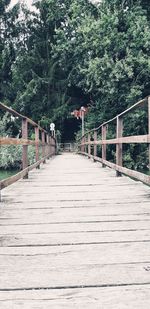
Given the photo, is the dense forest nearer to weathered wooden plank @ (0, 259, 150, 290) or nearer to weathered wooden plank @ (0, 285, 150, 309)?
weathered wooden plank @ (0, 259, 150, 290)

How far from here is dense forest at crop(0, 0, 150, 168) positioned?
23530 millimetres

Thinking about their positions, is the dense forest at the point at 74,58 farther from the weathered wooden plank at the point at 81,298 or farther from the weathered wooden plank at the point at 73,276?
the weathered wooden plank at the point at 81,298

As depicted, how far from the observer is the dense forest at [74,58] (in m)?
23.5

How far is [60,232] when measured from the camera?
8.95 ft

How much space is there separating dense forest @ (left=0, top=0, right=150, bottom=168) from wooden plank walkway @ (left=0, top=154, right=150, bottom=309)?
773 inches

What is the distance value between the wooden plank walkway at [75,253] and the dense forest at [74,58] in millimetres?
19630

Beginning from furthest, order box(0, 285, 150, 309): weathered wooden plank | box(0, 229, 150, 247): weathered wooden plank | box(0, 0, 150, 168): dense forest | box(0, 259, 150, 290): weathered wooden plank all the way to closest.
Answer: box(0, 0, 150, 168): dense forest, box(0, 229, 150, 247): weathered wooden plank, box(0, 259, 150, 290): weathered wooden plank, box(0, 285, 150, 309): weathered wooden plank

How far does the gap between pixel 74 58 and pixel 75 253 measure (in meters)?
31.6

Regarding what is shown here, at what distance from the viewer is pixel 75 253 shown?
2236 millimetres

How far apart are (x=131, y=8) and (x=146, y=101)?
2234cm

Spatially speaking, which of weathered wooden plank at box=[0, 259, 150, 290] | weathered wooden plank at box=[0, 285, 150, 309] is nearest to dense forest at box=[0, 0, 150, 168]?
weathered wooden plank at box=[0, 259, 150, 290]

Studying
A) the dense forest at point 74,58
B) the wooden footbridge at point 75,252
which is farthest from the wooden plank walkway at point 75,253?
the dense forest at point 74,58

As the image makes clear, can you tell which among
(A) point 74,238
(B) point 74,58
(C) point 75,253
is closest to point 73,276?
(C) point 75,253

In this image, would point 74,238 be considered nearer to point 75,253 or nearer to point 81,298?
point 75,253
